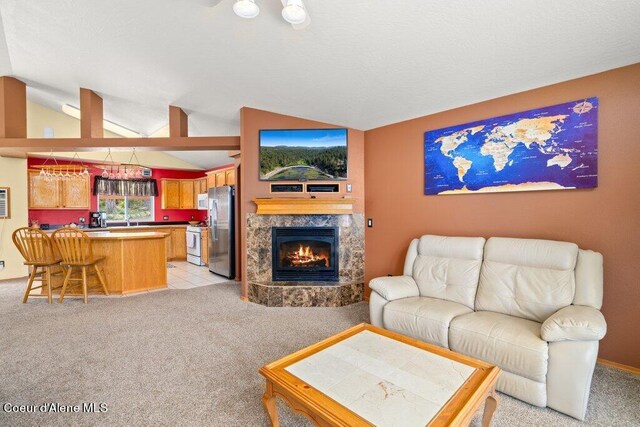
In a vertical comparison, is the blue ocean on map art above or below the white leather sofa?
above

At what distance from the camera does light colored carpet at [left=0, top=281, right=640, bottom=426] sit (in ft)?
6.05

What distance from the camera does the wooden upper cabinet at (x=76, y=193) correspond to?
21.0ft

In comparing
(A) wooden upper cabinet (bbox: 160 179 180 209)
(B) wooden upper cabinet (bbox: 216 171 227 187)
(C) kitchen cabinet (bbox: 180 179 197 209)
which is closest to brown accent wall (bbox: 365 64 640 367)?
(B) wooden upper cabinet (bbox: 216 171 227 187)

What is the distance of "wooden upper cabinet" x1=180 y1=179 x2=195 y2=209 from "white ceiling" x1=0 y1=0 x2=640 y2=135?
156 inches

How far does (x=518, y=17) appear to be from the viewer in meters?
1.97

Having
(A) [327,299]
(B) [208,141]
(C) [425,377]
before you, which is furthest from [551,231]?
(B) [208,141]

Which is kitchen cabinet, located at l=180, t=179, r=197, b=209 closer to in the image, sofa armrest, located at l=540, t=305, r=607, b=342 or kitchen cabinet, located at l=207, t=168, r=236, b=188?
kitchen cabinet, located at l=207, t=168, r=236, b=188

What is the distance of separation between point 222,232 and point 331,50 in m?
4.17

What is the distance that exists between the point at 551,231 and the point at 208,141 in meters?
4.38

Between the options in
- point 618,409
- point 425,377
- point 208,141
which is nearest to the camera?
point 425,377

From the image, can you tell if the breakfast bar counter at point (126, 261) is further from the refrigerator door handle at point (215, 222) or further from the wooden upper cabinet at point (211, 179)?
the wooden upper cabinet at point (211, 179)

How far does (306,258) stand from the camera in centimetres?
415

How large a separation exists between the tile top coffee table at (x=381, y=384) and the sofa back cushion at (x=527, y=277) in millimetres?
1075

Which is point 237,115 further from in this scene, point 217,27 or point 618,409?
point 618,409
